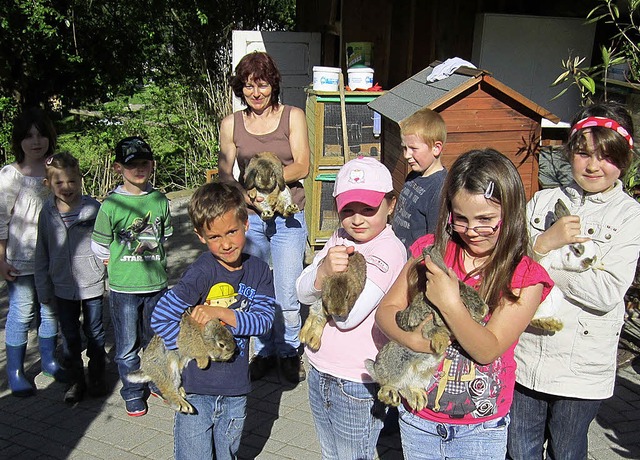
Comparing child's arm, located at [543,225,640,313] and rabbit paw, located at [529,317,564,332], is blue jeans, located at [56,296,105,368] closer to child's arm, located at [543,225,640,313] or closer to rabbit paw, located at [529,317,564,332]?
rabbit paw, located at [529,317,564,332]

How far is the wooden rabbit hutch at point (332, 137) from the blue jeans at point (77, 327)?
10.8ft

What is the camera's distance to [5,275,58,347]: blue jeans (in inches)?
181

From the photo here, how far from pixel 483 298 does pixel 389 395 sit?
0.53 meters

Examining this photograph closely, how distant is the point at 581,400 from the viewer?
2748 millimetres

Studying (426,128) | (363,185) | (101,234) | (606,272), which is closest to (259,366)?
(101,234)

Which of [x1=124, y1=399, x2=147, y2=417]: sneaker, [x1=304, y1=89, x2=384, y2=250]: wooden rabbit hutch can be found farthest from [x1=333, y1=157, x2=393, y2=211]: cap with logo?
[x1=304, y1=89, x2=384, y2=250]: wooden rabbit hutch

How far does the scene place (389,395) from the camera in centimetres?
245

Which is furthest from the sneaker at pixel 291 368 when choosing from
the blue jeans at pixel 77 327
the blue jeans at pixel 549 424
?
the blue jeans at pixel 549 424

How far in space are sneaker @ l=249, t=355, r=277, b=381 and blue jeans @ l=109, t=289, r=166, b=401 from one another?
0.86 meters

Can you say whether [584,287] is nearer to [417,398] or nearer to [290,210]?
[417,398]

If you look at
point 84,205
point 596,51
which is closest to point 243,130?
point 84,205

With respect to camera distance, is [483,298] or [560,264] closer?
[483,298]

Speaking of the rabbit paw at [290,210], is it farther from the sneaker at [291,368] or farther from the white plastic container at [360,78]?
the white plastic container at [360,78]

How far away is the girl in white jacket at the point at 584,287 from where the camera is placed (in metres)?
2.62
